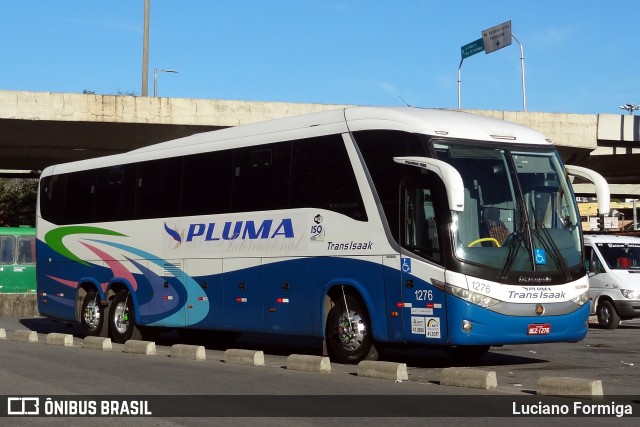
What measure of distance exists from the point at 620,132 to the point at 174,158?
28844mm

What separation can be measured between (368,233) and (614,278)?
454 inches

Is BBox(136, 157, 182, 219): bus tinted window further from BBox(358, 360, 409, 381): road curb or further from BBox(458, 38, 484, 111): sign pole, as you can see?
BBox(458, 38, 484, 111): sign pole

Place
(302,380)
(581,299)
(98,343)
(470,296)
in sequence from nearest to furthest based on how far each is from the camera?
(302,380) → (470,296) → (581,299) → (98,343)

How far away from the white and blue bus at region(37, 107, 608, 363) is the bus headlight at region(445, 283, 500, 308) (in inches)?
0.7

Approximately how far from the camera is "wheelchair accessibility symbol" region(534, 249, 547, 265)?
584 inches

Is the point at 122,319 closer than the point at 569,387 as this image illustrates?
No

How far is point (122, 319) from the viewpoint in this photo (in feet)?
72.4

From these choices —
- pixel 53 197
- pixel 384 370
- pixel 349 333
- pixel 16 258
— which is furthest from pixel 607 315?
pixel 16 258

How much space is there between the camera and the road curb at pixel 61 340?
20.9 metres

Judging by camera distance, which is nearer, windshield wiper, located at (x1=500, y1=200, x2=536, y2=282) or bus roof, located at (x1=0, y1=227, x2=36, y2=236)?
windshield wiper, located at (x1=500, y1=200, x2=536, y2=282)

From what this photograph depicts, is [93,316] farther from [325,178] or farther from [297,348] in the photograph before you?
[325,178]

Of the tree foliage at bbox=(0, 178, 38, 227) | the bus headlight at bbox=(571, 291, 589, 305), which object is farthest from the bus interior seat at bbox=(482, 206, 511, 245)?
the tree foliage at bbox=(0, 178, 38, 227)

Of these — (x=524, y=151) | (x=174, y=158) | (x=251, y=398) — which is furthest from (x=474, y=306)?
(x=174, y=158)

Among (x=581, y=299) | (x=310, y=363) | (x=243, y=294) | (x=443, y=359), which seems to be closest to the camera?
(x=310, y=363)
